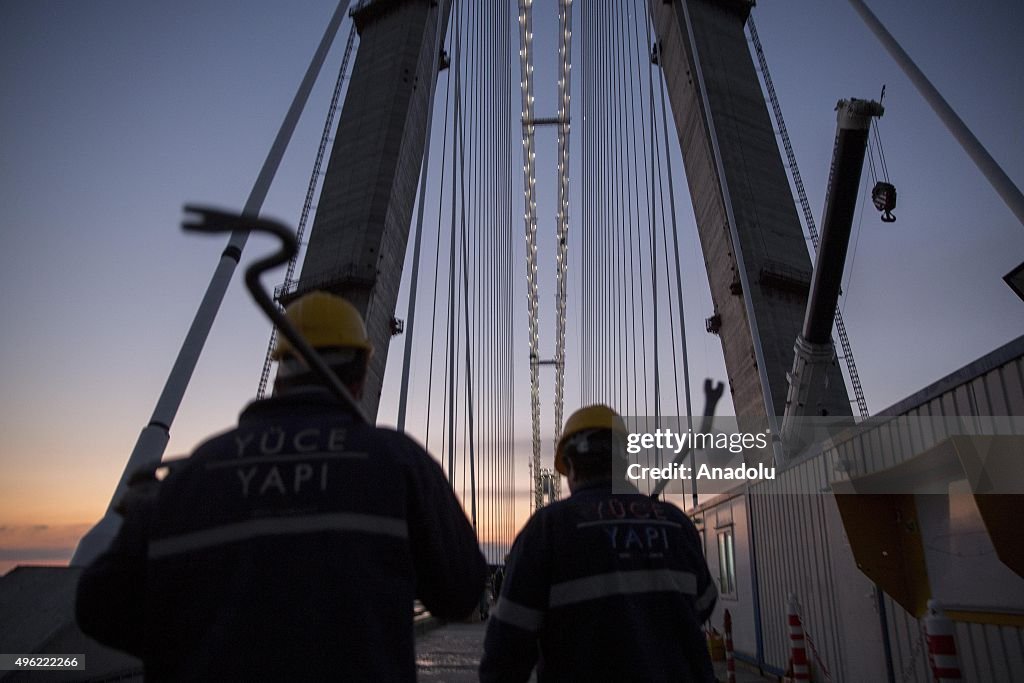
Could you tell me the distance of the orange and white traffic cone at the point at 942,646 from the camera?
354 cm

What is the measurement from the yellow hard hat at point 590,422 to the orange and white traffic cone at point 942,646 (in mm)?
2408

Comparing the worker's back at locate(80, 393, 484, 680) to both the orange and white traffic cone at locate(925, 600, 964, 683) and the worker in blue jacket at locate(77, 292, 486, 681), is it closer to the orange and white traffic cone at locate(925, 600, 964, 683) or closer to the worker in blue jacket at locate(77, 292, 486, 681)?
the worker in blue jacket at locate(77, 292, 486, 681)

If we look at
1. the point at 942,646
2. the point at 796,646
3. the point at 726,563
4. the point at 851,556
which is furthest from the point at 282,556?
the point at 726,563

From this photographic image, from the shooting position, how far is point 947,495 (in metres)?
4.56

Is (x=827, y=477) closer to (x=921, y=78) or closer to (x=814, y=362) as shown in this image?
(x=814, y=362)

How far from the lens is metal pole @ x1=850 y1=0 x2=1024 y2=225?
21.8 feet

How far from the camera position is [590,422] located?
2525 millimetres

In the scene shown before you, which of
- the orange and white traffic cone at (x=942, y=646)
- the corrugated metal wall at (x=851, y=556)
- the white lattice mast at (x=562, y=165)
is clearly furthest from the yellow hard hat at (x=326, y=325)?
the white lattice mast at (x=562, y=165)

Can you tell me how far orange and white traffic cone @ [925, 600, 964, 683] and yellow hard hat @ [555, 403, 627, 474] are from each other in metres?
2.41

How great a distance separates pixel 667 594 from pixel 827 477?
5364 millimetres

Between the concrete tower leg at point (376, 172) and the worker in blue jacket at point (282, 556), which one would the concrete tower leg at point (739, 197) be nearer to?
the concrete tower leg at point (376, 172)

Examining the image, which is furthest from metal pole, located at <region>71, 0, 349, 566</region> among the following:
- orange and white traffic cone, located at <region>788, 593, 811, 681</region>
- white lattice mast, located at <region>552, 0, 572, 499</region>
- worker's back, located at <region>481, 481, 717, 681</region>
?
white lattice mast, located at <region>552, 0, 572, 499</region>

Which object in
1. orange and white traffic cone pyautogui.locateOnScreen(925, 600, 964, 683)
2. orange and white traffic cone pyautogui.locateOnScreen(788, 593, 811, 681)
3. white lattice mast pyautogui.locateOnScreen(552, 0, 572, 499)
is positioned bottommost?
orange and white traffic cone pyautogui.locateOnScreen(788, 593, 811, 681)

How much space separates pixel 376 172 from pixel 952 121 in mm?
15203
